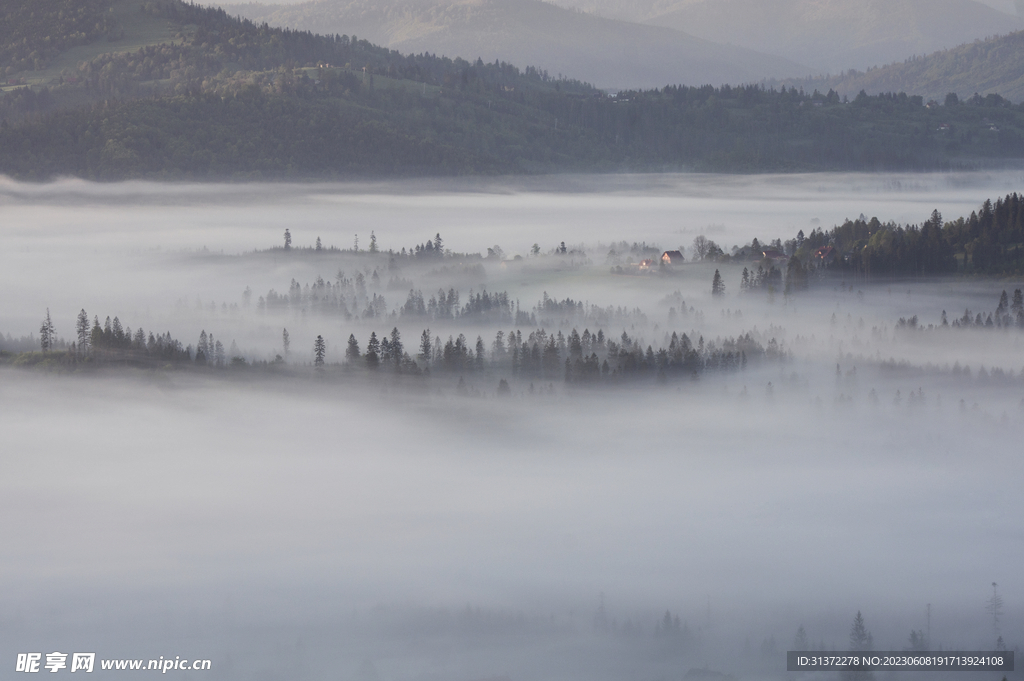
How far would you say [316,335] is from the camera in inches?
7707

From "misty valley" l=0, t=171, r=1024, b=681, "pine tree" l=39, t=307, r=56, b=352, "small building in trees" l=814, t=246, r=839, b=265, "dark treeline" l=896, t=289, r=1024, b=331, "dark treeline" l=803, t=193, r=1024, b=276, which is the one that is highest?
"dark treeline" l=803, t=193, r=1024, b=276

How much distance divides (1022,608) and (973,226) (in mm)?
67430

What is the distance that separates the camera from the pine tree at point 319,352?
17962 cm

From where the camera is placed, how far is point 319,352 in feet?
591

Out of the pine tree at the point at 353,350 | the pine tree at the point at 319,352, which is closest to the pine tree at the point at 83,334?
the pine tree at the point at 319,352

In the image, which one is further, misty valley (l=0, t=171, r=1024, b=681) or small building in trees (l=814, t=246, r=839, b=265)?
small building in trees (l=814, t=246, r=839, b=265)

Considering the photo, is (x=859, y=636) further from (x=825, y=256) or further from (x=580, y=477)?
(x=825, y=256)

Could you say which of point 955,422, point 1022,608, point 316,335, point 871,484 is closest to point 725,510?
point 871,484

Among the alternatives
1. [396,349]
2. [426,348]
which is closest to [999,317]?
[426,348]

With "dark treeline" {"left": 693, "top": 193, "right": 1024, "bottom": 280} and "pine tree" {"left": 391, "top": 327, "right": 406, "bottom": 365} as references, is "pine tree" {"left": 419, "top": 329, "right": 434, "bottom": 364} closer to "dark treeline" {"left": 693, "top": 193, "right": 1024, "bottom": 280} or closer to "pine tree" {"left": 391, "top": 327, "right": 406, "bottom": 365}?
"pine tree" {"left": 391, "top": 327, "right": 406, "bottom": 365}

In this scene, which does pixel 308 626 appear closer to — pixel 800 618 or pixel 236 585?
pixel 236 585

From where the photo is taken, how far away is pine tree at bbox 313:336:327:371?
180 meters

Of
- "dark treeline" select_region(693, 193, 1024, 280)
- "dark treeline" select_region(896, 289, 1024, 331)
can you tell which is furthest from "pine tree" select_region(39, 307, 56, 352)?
"dark treeline" select_region(896, 289, 1024, 331)

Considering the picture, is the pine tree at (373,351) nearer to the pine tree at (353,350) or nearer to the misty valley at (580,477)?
the misty valley at (580,477)
